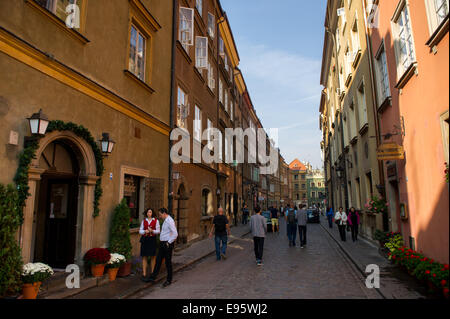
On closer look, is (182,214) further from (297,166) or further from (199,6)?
(297,166)

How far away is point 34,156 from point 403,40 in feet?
31.7

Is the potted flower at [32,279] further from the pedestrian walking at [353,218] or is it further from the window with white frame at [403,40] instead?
the pedestrian walking at [353,218]

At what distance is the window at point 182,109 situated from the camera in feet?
45.9

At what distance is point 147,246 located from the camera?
814 cm

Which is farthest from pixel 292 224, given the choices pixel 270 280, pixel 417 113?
pixel 417 113

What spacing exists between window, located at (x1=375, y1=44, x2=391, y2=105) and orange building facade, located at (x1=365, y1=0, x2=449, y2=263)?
35 mm

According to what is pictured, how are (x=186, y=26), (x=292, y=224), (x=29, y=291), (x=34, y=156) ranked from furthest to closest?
(x=186, y=26), (x=292, y=224), (x=34, y=156), (x=29, y=291)

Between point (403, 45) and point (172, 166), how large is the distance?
8.70 meters

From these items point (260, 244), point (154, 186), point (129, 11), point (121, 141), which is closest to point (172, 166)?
point (154, 186)

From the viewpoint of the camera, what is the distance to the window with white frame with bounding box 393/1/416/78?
838 centimetres

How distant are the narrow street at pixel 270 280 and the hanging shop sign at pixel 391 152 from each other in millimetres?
3330

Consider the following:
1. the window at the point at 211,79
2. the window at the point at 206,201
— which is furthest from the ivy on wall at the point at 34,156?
the window at the point at 211,79

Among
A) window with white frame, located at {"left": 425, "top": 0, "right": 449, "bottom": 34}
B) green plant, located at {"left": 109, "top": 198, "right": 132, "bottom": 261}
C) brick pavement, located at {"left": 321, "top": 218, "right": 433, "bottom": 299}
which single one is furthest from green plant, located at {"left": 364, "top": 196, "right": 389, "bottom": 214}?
green plant, located at {"left": 109, "top": 198, "right": 132, "bottom": 261}
